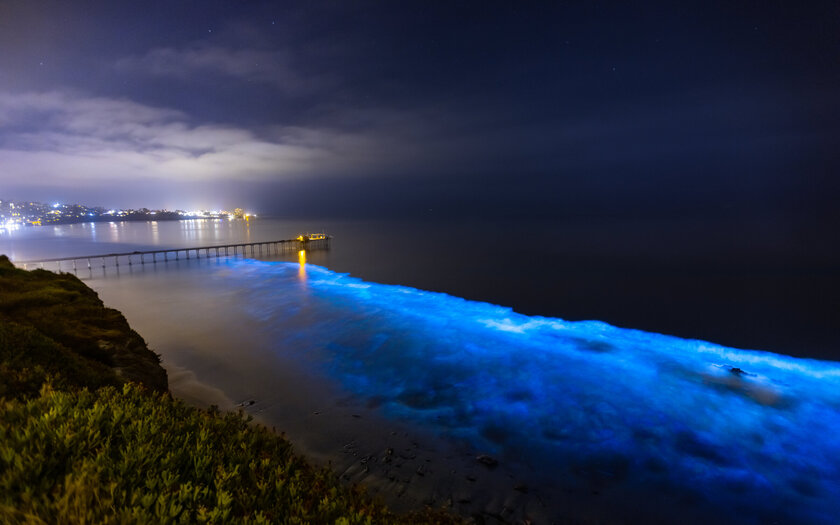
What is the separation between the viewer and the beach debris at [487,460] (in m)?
13.1

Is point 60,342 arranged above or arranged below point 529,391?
above

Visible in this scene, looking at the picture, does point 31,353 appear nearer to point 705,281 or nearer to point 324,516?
point 324,516

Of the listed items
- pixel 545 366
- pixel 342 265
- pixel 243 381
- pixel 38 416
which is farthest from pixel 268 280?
pixel 38 416

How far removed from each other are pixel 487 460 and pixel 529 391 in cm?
694

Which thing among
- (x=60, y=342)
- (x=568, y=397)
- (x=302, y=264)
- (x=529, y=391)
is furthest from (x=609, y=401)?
(x=302, y=264)

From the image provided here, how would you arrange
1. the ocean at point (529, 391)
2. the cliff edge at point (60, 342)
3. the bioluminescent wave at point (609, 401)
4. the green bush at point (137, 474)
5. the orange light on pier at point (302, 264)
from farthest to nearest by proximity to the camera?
the orange light on pier at point (302, 264), the bioluminescent wave at point (609, 401), the ocean at point (529, 391), the cliff edge at point (60, 342), the green bush at point (137, 474)

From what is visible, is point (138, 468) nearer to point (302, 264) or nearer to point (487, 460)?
point (487, 460)

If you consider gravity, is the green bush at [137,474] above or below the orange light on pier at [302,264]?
above

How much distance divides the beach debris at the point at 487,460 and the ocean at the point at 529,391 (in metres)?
0.09

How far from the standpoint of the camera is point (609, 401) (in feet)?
60.2

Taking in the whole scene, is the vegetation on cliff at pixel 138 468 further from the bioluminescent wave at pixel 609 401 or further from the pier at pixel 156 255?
the pier at pixel 156 255

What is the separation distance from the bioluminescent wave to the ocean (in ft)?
0.31

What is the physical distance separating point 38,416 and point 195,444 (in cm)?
228

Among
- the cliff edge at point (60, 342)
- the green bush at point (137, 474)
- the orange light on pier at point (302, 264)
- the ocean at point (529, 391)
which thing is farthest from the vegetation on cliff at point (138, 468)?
the orange light on pier at point (302, 264)
